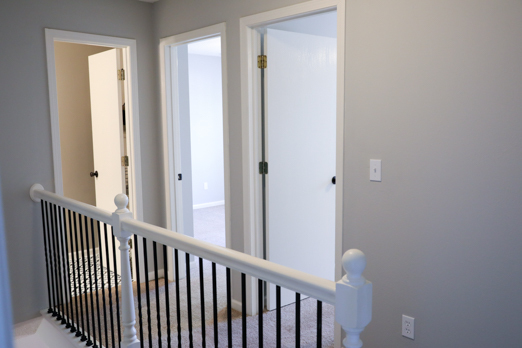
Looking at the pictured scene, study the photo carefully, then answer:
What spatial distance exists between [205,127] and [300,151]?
4.32 metres

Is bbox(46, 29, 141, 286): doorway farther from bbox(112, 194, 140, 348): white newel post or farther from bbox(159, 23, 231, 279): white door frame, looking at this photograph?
bbox(112, 194, 140, 348): white newel post

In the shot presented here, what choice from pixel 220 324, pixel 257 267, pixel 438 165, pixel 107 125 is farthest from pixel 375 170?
pixel 107 125

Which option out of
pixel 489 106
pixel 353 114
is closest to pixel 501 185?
pixel 489 106

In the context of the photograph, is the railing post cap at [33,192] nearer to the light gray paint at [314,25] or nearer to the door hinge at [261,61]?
the door hinge at [261,61]

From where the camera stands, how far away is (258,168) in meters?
3.18

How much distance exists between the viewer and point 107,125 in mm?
4047

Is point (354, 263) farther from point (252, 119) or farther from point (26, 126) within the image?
point (26, 126)

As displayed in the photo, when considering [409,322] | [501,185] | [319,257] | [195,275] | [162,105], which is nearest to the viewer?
[501,185]

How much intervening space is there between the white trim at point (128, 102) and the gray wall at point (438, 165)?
6.92ft

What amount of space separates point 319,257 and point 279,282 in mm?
2205

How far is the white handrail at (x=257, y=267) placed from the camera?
1.29 metres

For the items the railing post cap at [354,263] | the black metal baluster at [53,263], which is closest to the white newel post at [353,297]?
the railing post cap at [354,263]

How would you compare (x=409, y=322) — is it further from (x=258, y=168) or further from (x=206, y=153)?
(x=206, y=153)

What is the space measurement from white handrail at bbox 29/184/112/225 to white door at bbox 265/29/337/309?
1276 millimetres
